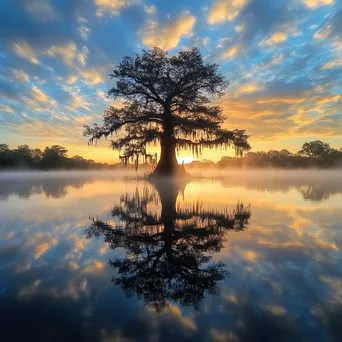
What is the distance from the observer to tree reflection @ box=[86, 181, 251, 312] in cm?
224

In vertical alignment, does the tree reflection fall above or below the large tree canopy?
below

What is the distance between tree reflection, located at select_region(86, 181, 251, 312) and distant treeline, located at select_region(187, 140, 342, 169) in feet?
195

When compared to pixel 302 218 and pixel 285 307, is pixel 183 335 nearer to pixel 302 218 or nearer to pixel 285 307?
pixel 285 307

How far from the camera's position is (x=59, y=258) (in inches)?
118

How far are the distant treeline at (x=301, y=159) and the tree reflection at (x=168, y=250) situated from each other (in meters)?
59.3

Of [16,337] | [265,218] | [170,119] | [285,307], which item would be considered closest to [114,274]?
[16,337]

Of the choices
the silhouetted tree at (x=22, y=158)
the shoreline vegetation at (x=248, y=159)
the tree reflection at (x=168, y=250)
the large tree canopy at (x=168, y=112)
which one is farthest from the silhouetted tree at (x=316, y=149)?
the tree reflection at (x=168, y=250)

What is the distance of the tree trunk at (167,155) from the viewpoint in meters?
21.4

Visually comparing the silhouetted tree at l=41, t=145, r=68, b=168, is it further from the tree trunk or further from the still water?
the still water

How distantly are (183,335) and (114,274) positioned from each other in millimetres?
1108

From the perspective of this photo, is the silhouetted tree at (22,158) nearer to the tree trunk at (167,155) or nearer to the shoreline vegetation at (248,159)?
the shoreline vegetation at (248,159)

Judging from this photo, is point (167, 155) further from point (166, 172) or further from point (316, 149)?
point (316, 149)

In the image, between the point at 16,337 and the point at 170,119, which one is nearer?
the point at 16,337

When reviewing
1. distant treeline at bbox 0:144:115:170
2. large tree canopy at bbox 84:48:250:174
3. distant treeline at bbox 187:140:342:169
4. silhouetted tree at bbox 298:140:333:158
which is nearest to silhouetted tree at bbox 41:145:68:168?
distant treeline at bbox 0:144:115:170
